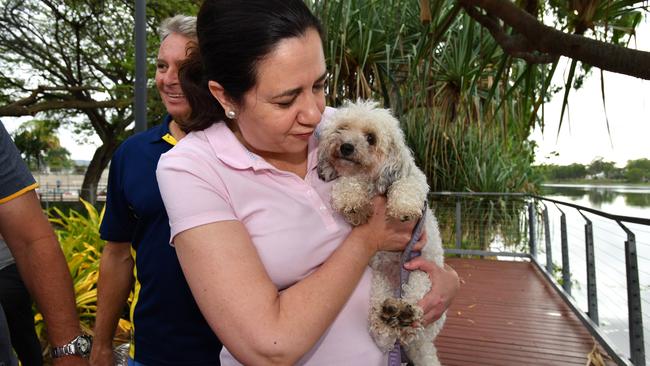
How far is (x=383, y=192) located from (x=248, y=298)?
2.35 ft

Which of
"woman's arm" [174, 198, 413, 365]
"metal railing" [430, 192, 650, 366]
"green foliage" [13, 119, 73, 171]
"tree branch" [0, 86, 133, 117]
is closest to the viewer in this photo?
"woman's arm" [174, 198, 413, 365]

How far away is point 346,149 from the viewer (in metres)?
1.68

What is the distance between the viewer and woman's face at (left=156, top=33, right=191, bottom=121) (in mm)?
2029

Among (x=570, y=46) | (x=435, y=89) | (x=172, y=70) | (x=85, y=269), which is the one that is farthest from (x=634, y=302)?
A: (x=435, y=89)

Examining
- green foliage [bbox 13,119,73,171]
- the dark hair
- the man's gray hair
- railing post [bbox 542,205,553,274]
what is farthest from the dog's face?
green foliage [bbox 13,119,73,171]

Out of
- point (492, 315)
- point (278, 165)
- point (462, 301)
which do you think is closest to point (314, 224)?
point (278, 165)

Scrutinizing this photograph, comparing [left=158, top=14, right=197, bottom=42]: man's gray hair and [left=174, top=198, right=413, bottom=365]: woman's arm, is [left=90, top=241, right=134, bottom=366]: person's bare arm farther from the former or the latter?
[left=174, top=198, right=413, bottom=365]: woman's arm

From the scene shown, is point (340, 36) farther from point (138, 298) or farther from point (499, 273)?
point (138, 298)

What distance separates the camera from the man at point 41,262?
1.45 m

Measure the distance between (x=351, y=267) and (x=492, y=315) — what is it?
444 centimetres

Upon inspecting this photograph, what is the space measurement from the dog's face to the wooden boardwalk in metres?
2.75

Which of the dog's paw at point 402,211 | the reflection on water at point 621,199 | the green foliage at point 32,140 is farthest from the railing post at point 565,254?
the green foliage at point 32,140

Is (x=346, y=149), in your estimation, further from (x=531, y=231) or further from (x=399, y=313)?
(x=531, y=231)

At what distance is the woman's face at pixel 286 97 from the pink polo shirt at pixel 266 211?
7 centimetres
